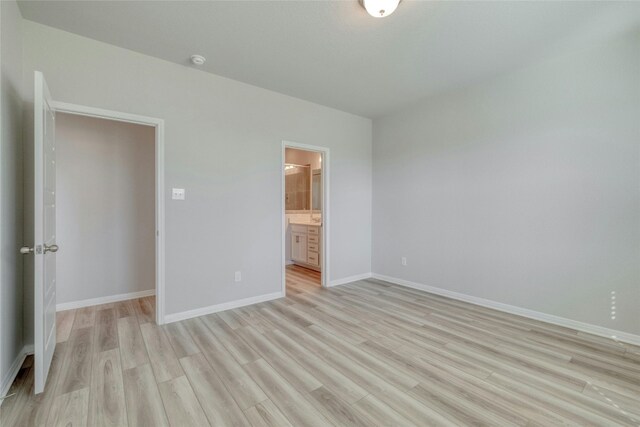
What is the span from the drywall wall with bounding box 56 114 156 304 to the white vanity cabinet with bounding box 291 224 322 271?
2.55 meters

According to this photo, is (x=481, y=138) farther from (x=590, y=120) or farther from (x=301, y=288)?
(x=301, y=288)

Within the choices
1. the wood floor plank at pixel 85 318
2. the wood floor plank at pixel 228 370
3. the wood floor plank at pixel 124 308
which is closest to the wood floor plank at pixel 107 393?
the wood floor plank at pixel 228 370

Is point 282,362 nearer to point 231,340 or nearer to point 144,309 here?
point 231,340

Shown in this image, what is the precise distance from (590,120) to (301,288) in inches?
146

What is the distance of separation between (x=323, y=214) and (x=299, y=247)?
5.40 feet

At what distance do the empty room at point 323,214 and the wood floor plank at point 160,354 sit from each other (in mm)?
22

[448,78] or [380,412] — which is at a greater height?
[448,78]

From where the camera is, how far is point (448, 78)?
3.22 metres

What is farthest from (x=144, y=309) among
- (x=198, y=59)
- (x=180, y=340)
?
(x=198, y=59)

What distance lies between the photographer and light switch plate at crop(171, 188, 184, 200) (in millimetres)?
2881

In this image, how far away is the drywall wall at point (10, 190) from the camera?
1746 mm

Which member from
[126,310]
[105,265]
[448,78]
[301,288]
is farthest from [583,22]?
[105,265]

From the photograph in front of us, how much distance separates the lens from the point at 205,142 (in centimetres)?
308

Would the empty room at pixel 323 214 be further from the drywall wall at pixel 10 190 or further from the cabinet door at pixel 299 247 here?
the cabinet door at pixel 299 247
